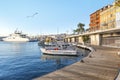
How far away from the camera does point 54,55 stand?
49094 mm

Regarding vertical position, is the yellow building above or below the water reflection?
above

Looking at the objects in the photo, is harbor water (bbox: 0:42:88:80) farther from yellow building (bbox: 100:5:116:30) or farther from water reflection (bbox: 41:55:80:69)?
yellow building (bbox: 100:5:116:30)

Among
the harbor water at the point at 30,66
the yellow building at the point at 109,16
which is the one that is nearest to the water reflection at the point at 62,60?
the harbor water at the point at 30,66

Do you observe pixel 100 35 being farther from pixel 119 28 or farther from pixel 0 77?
pixel 0 77

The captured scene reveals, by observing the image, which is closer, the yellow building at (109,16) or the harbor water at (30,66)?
the harbor water at (30,66)

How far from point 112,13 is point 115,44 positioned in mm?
26615

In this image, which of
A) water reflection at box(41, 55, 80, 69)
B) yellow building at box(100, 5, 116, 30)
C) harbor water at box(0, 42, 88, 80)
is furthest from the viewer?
yellow building at box(100, 5, 116, 30)

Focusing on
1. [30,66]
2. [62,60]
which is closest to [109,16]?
[62,60]

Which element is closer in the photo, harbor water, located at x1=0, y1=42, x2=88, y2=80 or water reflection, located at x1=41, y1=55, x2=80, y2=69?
harbor water, located at x1=0, y1=42, x2=88, y2=80

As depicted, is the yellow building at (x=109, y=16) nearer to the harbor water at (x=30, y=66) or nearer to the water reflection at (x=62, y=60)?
the water reflection at (x=62, y=60)

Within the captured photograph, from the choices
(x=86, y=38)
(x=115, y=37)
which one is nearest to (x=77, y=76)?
(x=115, y=37)

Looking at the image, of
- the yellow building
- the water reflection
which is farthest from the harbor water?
the yellow building

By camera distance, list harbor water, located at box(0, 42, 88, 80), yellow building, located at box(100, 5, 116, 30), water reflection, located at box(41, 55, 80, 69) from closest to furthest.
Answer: harbor water, located at box(0, 42, 88, 80) < water reflection, located at box(41, 55, 80, 69) < yellow building, located at box(100, 5, 116, 30)

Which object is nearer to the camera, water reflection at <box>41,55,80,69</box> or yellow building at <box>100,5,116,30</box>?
water reflection at <box>41,55,80,69</box>
